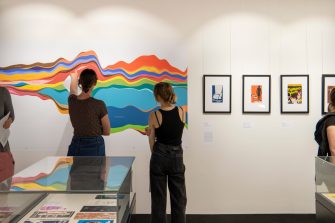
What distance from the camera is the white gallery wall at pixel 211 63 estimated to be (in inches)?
157

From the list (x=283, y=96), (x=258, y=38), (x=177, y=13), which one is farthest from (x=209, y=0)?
(x=283, y=96)

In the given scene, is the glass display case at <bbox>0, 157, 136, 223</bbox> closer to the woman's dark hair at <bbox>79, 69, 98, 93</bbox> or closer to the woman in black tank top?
the woman in black tank top

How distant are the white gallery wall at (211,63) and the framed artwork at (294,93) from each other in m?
0.07

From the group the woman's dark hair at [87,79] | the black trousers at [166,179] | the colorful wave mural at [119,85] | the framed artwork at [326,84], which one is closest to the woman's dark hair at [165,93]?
the black trousers at [166,179]

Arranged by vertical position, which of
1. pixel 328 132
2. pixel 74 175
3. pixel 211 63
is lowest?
pixel 74 175

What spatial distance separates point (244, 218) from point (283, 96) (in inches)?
59.6

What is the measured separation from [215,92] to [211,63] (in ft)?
1.13

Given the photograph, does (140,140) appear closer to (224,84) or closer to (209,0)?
(224,84)

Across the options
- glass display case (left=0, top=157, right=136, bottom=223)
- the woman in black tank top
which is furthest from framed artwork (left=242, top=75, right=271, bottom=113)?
glass display case (left=0, top=157, right=136, bottom=223)

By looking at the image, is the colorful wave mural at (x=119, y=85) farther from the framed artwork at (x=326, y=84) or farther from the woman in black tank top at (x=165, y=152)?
the framed artwork at (x=326, y=84)

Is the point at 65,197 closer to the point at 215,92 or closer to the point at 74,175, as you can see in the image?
the point at 74,175

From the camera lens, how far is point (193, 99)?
407cm

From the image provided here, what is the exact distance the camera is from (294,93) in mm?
4062

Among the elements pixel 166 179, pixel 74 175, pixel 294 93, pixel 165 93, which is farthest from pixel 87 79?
pixel 294 93
